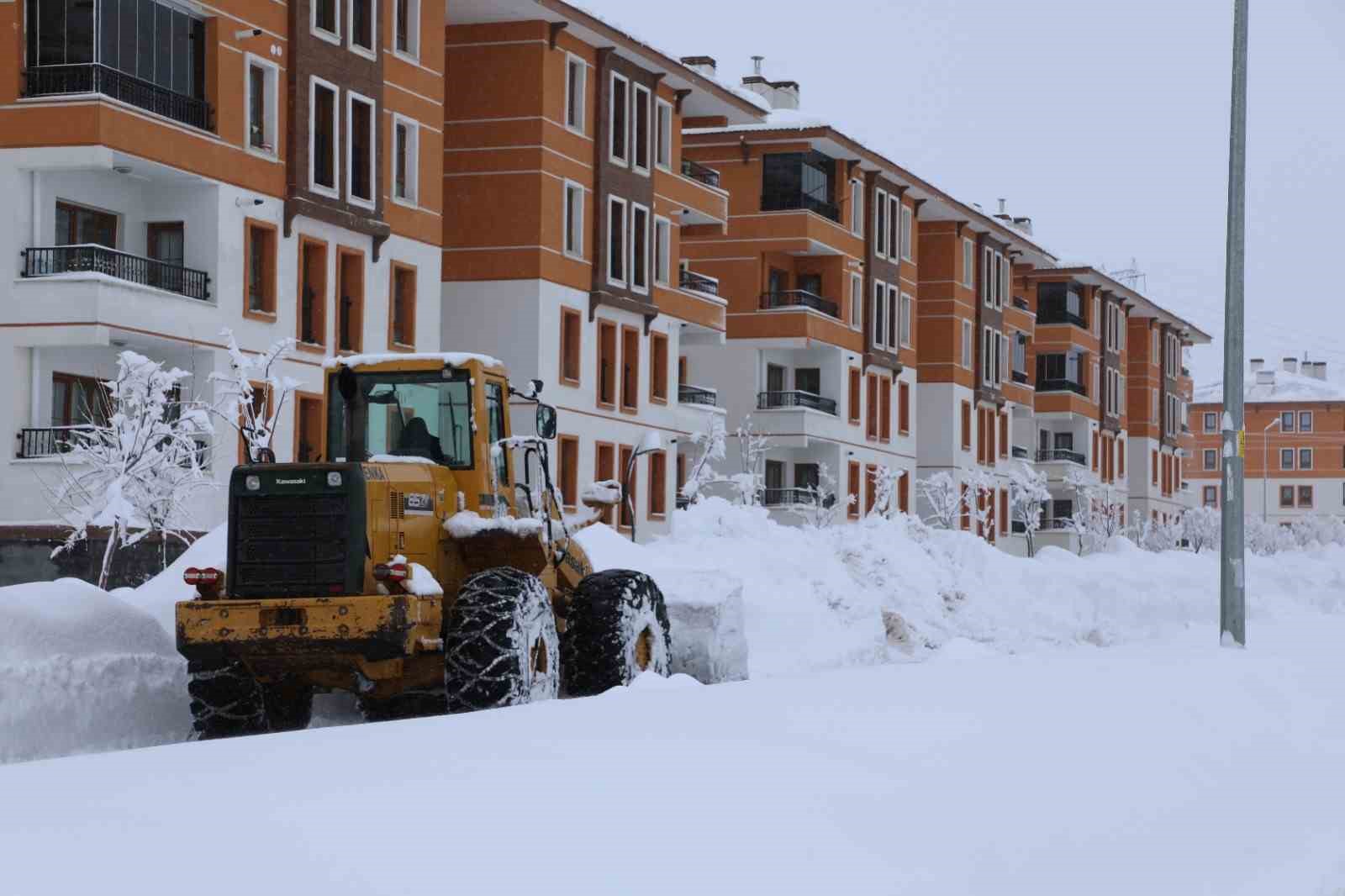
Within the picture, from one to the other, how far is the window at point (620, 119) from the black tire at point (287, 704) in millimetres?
33657

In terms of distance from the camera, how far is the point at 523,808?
21.9 ft

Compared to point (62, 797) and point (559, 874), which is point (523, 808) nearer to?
point (559, 874)

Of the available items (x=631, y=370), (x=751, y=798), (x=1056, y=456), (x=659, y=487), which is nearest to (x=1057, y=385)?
(x=1056, y=456)

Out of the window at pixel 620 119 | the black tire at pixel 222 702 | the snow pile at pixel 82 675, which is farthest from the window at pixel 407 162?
the black tire at pixel 222 702

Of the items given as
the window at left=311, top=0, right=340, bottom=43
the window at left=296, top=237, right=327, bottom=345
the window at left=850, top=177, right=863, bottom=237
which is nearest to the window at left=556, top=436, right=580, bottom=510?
the window at left=296, top=237, right=327, bottom=345

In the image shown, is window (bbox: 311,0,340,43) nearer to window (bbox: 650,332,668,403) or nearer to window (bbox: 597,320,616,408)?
window (bbox: 597,320,616,408)

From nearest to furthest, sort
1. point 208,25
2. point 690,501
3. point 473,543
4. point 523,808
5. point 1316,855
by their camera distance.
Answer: point 523,808
point 1316,855
point 473,543
point 208,25
point 690,501

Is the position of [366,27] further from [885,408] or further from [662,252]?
[885,408]

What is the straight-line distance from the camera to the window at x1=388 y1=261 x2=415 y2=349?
4097cm

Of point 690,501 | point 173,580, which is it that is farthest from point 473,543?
point 690,501

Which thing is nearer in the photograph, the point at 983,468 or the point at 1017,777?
the point at 1017,777

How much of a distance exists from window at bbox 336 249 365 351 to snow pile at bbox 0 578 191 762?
942 inches

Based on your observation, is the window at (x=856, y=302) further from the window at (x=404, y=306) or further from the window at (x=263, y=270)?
the window at (x=263, y=270)

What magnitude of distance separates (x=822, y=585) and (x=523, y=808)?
29437 millimetres
